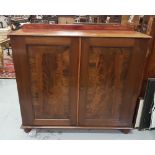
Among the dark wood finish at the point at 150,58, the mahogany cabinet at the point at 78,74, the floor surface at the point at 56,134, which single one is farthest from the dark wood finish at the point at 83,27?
the floor surface at the point at 56,134

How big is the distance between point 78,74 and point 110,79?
27 centimetres

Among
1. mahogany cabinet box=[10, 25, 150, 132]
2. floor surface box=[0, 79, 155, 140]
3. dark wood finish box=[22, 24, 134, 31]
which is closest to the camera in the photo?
mahogany cabinet box=[10, 25, 150, 132]

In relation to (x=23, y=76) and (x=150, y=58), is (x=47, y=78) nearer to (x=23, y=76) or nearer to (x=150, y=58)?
(x=23, y=76)

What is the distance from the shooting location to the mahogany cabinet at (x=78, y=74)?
1359 millimetres

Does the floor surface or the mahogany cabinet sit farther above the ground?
the mahogany cabinet

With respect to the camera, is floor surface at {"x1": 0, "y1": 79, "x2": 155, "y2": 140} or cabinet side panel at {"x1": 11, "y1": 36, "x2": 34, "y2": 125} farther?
floor surface at {"x1": 0, "y1": 79, "x2": 155, "y2": 140}

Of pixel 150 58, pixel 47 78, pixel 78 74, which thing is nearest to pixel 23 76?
pixel 47 78

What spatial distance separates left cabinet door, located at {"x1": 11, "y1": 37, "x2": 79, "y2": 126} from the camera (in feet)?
4.49

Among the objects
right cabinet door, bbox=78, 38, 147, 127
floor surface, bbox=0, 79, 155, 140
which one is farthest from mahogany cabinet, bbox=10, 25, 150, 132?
floor surface, bbox=0, 79, 155, 140

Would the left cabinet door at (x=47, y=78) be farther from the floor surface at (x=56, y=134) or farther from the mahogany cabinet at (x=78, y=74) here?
the floor surface at (x=56, y=134)

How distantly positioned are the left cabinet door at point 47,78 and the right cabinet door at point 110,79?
3.4 inches

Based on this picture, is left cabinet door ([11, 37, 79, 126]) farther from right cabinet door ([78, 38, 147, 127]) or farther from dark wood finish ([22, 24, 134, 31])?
dark wood finish ([22, 24, 134, 31])
